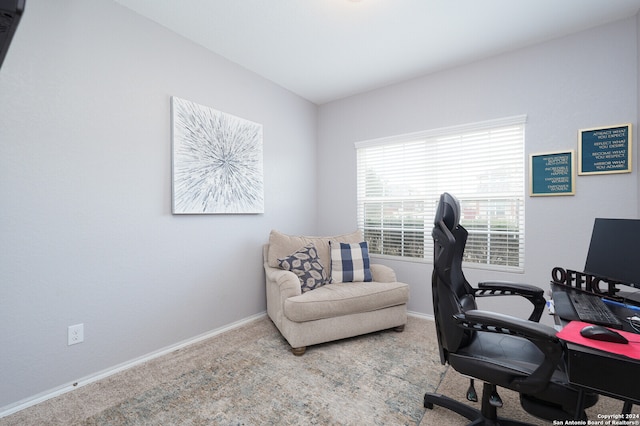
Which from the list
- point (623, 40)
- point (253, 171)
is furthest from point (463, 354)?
point (623, 40)

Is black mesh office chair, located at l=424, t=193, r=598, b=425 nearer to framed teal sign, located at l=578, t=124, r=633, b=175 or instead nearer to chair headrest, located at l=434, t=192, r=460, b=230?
chair headrest, located at l=434, t=192, r=460, b=230

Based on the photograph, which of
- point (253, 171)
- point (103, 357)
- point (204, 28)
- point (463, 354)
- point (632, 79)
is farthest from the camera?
point (253, 171)

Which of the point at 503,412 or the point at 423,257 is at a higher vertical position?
the point at 423,257

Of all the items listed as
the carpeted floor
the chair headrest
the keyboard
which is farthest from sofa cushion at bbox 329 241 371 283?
the keyboard

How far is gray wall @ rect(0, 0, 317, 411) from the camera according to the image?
172 centimetres

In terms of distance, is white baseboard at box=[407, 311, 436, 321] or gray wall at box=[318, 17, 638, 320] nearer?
gray wall at box=[318, 17, 638, 320]

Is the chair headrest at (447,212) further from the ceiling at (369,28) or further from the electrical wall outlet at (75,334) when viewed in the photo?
the electrical wall outlet at (75,334)

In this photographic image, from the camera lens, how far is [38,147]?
1.78 m

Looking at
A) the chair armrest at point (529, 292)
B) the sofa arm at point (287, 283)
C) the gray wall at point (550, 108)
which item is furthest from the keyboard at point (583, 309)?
the sofa arm at point (287, 283)

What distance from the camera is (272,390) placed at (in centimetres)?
190

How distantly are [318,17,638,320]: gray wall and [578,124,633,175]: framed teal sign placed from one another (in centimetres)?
6

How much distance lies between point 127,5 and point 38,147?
3.96ft

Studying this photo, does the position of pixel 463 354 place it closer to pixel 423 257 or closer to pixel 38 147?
pixel 423 257

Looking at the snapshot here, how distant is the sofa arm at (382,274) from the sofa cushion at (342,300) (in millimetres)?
133
